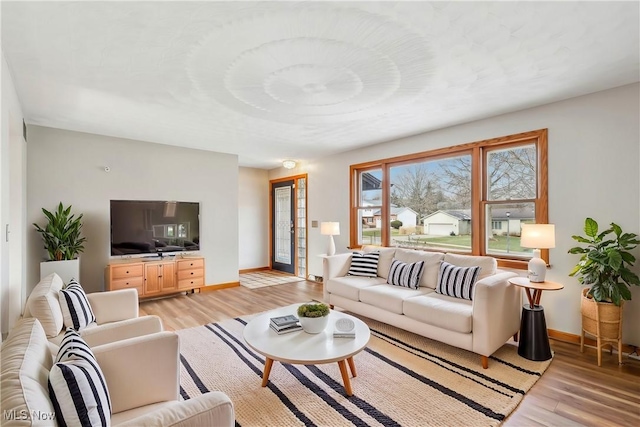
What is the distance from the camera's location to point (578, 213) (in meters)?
3.06

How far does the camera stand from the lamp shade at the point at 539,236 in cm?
285

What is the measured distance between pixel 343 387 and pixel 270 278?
14.0 feet

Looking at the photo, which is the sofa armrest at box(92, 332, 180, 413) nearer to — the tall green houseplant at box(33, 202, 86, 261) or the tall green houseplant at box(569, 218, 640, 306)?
the tall green houseplant at box(33, 202, 86, 261)

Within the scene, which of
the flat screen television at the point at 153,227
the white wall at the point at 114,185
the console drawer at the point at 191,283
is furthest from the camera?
the console drawer at the point at 191,283

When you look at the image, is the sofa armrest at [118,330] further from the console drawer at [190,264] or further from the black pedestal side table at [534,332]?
the black pedestal side table at [534,332]

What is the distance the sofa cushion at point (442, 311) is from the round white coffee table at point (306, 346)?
748mm

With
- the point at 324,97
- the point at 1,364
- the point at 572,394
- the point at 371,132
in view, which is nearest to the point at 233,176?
the point at 371,132

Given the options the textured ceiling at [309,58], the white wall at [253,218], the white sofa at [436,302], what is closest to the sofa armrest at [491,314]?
the white sofa at [436,302]

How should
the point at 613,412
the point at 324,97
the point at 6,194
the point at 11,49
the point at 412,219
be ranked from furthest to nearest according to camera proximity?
the point at 412,219, the point at 324,97, the point at 6,194, the point at 11,49, the point at 613,412

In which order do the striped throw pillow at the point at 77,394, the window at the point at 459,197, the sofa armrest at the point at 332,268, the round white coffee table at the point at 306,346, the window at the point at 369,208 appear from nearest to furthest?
the striped throw pillow at the point at 77,394, the round white coffee table at the point at 306,346, the window at the point at 459,197, the sofa armrest at the point at 332,268, the window at the point at 369,208

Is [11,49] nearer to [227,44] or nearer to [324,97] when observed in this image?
[227,44]

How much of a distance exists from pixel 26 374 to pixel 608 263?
3.79m

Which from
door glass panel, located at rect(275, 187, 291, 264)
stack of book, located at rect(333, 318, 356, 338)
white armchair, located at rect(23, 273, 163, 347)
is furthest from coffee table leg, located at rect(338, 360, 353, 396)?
door glass panel, located at rect(275, 187, 291, 264)

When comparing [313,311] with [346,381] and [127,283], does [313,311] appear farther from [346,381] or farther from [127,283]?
[127,283]
